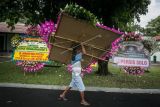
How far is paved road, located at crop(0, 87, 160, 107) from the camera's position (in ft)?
33.9

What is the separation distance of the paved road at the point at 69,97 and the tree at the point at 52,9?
24.4 feet

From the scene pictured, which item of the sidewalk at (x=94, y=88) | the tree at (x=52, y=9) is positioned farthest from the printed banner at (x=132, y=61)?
the tree at (x=52, y=9)

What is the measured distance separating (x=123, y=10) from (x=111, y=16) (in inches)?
35.1

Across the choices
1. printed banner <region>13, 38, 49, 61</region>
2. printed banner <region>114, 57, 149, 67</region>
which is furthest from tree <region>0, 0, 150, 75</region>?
printed banner <region>114, 57, 149, 67</region>

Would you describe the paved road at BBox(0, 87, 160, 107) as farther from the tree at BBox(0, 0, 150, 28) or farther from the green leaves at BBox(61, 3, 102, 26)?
the tree at BBox(0, 0, 150, 28)

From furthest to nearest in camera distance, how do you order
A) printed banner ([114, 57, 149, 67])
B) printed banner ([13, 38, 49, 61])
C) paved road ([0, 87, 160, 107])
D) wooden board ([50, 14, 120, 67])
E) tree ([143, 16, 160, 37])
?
tree ([143, 16, 160, 37]), printed banner ([13, 38, 49, 61]), printed banner ([114, 57, 149, 67]), wooden board ([50, 14, 120, 67]), paved road ([0, 87, 160, 107])

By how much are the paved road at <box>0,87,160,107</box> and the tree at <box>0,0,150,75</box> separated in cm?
745

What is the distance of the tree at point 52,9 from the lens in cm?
1986

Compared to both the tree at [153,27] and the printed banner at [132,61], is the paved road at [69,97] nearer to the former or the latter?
the printed banner at [132,61]

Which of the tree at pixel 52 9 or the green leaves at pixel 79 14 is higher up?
the tree at pixel 52 9

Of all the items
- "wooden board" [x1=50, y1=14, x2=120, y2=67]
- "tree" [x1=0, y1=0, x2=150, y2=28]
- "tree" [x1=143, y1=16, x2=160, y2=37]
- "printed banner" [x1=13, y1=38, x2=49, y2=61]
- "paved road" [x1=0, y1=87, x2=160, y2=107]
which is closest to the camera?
"paved road" [x1=0, y1=87, x2=160, y2=107]

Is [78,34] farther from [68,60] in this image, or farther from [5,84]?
[5,84]

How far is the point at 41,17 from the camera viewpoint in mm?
21406

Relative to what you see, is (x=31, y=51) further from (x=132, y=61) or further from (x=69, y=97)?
(x=69, y=97)
